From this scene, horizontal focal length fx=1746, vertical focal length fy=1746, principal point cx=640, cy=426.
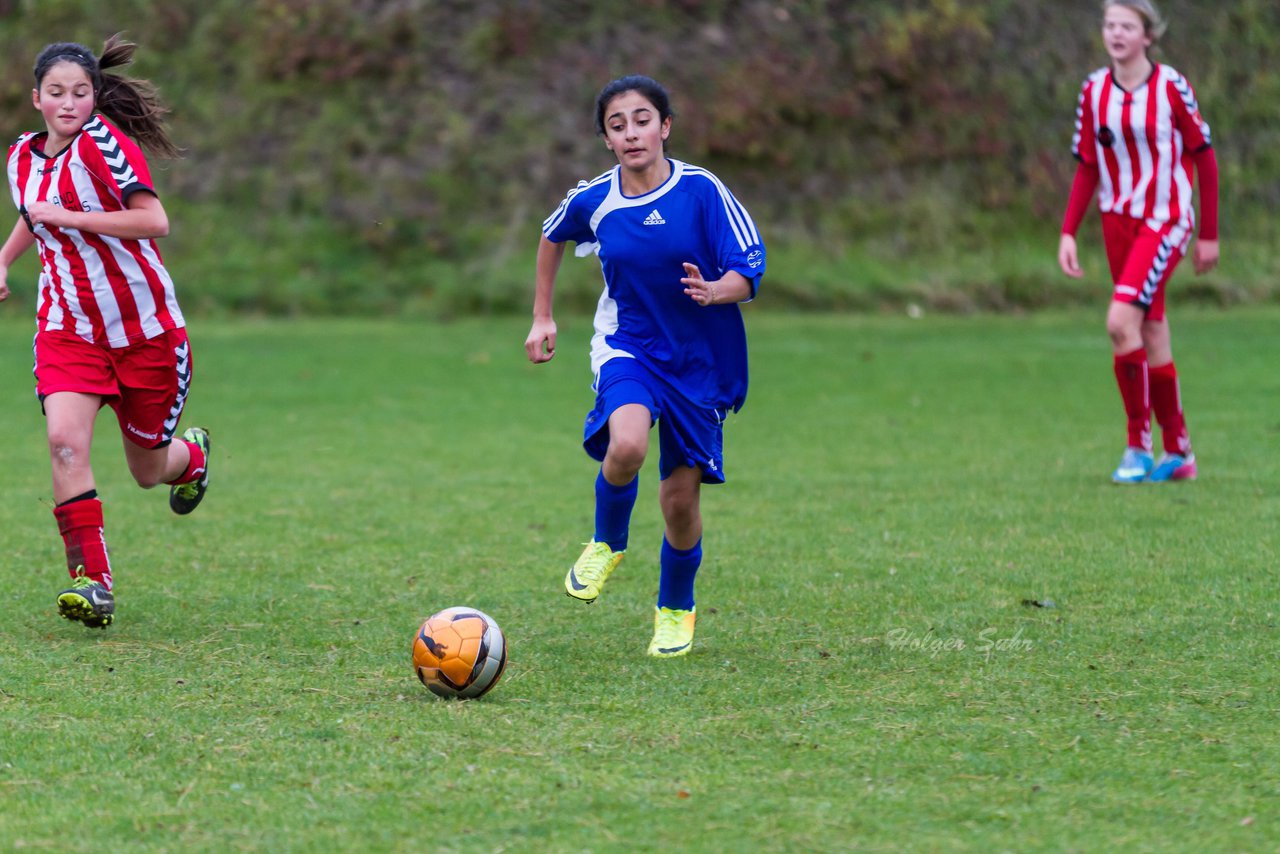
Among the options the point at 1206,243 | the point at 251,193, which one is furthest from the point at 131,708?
the point at 251,193

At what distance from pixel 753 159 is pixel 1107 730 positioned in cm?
1634

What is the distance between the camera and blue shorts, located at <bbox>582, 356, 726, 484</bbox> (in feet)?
17.3

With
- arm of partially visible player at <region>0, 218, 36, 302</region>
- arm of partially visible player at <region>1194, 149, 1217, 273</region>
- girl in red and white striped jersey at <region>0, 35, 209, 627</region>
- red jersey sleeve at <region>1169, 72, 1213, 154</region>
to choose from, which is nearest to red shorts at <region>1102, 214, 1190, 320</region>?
arm of partially visible player at <region>1194, 149, 1217, 273</region>

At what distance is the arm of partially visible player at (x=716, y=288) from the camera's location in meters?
4.98

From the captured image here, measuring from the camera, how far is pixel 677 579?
5.38 m

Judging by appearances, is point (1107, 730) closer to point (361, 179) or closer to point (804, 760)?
point (804, 760)

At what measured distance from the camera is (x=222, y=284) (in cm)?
1872

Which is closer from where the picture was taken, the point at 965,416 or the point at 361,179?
the point at 965,416

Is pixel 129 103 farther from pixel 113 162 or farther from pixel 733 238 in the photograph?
pixel 733 238

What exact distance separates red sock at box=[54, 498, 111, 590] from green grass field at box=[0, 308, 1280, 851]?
0.65ft

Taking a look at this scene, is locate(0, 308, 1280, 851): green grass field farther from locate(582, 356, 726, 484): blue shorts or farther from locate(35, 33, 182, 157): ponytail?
locate(35, 33, 182, 157): ponytail

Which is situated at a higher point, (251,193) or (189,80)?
A: (189,80)

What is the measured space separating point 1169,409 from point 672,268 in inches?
170

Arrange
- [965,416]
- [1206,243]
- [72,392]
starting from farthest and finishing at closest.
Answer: [965,416] → [1206,243] → [72,392]
